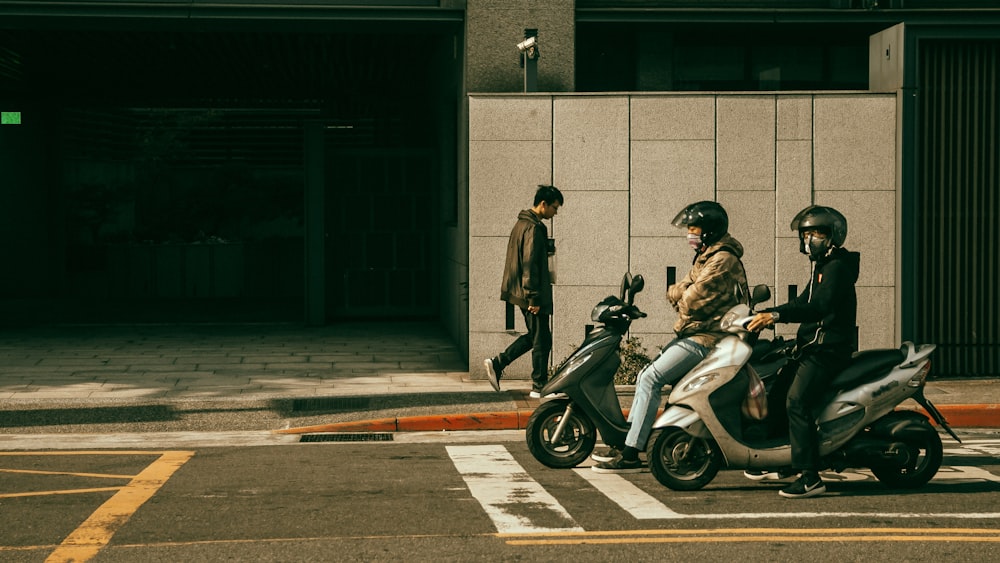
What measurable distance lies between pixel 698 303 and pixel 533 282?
3.38 meters

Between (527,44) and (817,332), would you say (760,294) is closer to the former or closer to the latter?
(817,332)

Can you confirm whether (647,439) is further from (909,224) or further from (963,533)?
(909,224)

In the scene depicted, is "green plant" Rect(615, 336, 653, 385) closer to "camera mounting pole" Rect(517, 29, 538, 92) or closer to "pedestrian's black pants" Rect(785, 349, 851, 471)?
"camera mounting pole" Rect(517, 29, 538, 92)

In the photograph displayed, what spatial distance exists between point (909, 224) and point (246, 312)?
1136 centimetres

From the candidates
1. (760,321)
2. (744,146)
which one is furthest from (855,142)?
(760,321)

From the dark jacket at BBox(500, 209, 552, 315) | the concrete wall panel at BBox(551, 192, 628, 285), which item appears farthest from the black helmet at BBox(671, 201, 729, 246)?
the concrete wall panel at BBox(551, 192, 628, 285)

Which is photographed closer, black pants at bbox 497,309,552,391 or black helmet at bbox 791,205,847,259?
black helmet at bbox 791,205,847,259

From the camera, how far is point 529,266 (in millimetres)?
11375

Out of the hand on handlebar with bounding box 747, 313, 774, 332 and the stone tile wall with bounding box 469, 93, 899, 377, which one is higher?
the stone tile wall with bounding box 469, 93, 899, 377

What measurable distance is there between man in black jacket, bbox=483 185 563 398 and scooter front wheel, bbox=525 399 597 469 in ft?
8.61

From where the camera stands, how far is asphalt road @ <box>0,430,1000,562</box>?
20.8 ft

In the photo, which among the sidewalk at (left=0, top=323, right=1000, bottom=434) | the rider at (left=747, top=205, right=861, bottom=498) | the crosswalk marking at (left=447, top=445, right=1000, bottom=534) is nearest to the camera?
the crosswalk marking at (left=447, top=445, right=1000, bottom=534)

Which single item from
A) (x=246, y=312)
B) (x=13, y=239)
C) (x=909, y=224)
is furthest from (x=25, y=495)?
(x=13, y=239)

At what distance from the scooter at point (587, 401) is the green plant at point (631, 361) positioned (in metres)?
3.92
